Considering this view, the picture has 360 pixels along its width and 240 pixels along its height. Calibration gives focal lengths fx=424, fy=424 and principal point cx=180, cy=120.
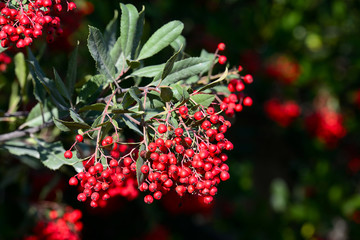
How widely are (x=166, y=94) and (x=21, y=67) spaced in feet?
2.65

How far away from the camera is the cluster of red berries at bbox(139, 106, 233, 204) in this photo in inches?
45.1

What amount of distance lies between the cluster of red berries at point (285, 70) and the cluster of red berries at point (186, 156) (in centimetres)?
319

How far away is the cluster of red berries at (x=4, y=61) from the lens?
1769 millimetres

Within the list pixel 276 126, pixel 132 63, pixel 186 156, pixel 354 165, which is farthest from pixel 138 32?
pixel 354 165

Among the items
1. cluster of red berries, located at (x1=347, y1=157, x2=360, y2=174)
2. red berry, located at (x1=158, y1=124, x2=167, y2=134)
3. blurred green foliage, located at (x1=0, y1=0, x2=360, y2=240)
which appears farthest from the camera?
cluster of red berries, located at (x1=347, y1=157, x2=360, y2=174)

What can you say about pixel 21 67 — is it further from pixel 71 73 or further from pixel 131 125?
pixel 131 125

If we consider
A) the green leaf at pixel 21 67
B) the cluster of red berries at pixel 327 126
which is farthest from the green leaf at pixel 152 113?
the cluster of red berries at pixel 327 126

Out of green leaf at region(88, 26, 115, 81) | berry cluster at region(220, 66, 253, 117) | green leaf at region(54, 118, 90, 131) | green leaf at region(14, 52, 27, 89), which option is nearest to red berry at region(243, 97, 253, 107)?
berry cluster at region(220, 66, 253, 117)

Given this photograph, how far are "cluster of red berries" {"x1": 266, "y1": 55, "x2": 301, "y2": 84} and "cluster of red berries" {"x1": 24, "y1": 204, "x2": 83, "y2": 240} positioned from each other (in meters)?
2.80

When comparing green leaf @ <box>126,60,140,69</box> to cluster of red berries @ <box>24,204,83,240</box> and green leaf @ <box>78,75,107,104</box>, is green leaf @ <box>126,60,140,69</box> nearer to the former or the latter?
green leaf @ <box>78,75,107,104</box>

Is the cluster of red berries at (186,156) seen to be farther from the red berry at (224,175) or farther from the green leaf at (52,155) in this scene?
the green leaf at (52,155)

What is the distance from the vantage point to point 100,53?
4.11 feet

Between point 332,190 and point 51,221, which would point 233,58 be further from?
point 332,190

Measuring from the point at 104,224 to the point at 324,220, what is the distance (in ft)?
7.77
